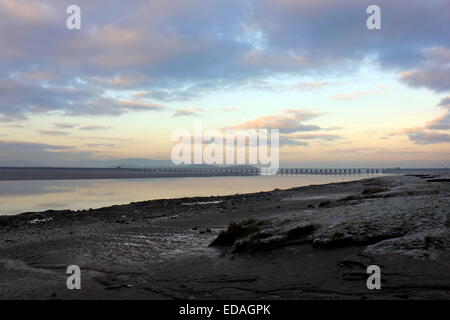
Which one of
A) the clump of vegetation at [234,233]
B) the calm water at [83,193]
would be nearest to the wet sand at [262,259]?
the clump of vegetation at [234,233]

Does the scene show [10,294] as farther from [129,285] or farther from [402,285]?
[402,285]

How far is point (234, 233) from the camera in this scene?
45.2 feet

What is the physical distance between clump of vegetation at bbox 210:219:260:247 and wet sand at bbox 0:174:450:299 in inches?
1.6

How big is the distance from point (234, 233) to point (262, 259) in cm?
333

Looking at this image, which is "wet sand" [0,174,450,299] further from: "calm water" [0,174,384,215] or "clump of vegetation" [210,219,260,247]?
"calm water" [0,174,384,215]

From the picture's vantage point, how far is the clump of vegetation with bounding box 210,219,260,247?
44.3ft

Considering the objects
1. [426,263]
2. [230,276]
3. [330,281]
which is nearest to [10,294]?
[230,276]

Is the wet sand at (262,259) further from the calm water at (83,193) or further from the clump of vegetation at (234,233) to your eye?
the calm water at (83,193)

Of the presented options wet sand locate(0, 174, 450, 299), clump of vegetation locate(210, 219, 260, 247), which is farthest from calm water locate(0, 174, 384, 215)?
clump of vegetation locate(210, 219, 260, 247)

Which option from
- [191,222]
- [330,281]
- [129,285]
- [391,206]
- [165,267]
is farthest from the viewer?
[191,222]

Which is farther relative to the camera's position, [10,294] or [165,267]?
[165,267]

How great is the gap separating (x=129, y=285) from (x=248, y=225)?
6130mm
